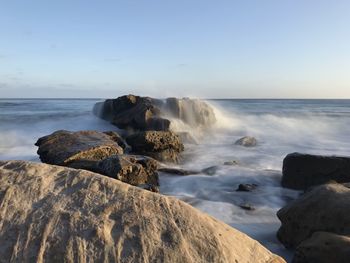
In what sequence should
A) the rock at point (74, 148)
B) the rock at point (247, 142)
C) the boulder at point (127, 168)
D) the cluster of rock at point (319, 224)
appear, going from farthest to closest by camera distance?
1. the rock at point (247, 142)
2. the rock at point (74, 148)
3. the boulder at point (127, 168)
4. the cluster of rock at point (319, 224)

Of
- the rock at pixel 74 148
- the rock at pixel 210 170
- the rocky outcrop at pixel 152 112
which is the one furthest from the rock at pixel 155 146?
the rocky outcrop at pixel 152 112

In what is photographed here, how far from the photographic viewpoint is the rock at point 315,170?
6941mm

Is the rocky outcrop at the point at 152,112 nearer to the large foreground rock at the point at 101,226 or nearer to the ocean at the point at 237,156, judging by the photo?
the ocean at the point at 237,156

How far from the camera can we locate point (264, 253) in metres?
2.39

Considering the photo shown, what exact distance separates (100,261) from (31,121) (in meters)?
19.2

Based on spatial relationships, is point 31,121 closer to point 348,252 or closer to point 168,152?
point 168,152

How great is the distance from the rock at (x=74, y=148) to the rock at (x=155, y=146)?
120 centimetres

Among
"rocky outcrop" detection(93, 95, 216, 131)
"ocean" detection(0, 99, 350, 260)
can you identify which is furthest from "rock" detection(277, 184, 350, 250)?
"rocky outcrop" detection(93, 95, 216, 131)

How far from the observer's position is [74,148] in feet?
25.5

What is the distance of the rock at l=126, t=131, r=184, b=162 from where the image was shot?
988cm

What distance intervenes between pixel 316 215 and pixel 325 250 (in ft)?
3.54

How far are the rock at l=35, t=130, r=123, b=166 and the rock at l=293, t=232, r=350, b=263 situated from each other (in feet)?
16.2

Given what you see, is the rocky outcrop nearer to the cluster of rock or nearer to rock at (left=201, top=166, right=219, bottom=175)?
rock at (left=201, top=166, right=219, bottom=175)

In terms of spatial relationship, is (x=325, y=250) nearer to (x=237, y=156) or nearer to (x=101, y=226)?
(x=101, y=226)
